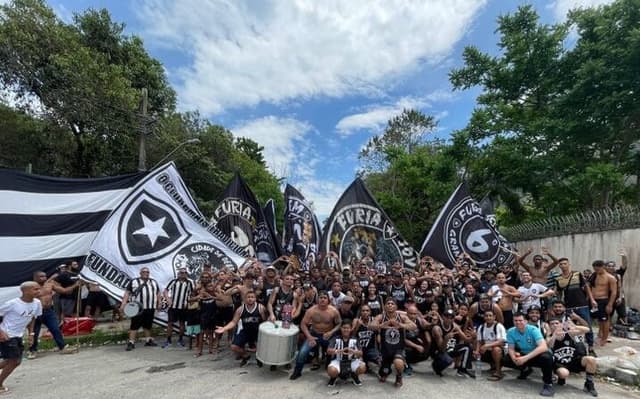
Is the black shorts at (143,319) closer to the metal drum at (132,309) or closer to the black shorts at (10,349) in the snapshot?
the metal drum at (132,309)

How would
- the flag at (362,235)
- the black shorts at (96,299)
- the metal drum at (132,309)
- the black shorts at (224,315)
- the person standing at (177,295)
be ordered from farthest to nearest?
the flag at (362,235) → the black shorts at (96,299) → the person standing at (177,295) → the black shorts at (224,315) → the metal drum at (132,309)

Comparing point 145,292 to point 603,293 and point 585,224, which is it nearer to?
point 603,293

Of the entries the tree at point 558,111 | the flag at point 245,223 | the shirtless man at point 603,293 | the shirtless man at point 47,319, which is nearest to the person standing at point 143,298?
the shirtless man at point 47,319

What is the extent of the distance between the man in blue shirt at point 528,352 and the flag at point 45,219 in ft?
32.2

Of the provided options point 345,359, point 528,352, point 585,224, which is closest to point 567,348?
point 528,352

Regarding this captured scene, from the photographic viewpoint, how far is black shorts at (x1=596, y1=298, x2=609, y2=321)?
8.77 metres

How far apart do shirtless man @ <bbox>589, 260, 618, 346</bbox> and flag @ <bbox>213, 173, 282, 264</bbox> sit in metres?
9.40

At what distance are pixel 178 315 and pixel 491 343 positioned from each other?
7.41 meters

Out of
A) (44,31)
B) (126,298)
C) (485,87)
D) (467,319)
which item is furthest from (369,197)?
(44,31)

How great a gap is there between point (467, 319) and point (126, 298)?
7.76 meters

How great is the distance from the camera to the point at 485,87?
66.9 ft

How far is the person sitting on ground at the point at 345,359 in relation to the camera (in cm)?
710

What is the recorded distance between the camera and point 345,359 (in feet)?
23.9

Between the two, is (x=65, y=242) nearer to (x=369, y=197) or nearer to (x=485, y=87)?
(x=369, y=197)
